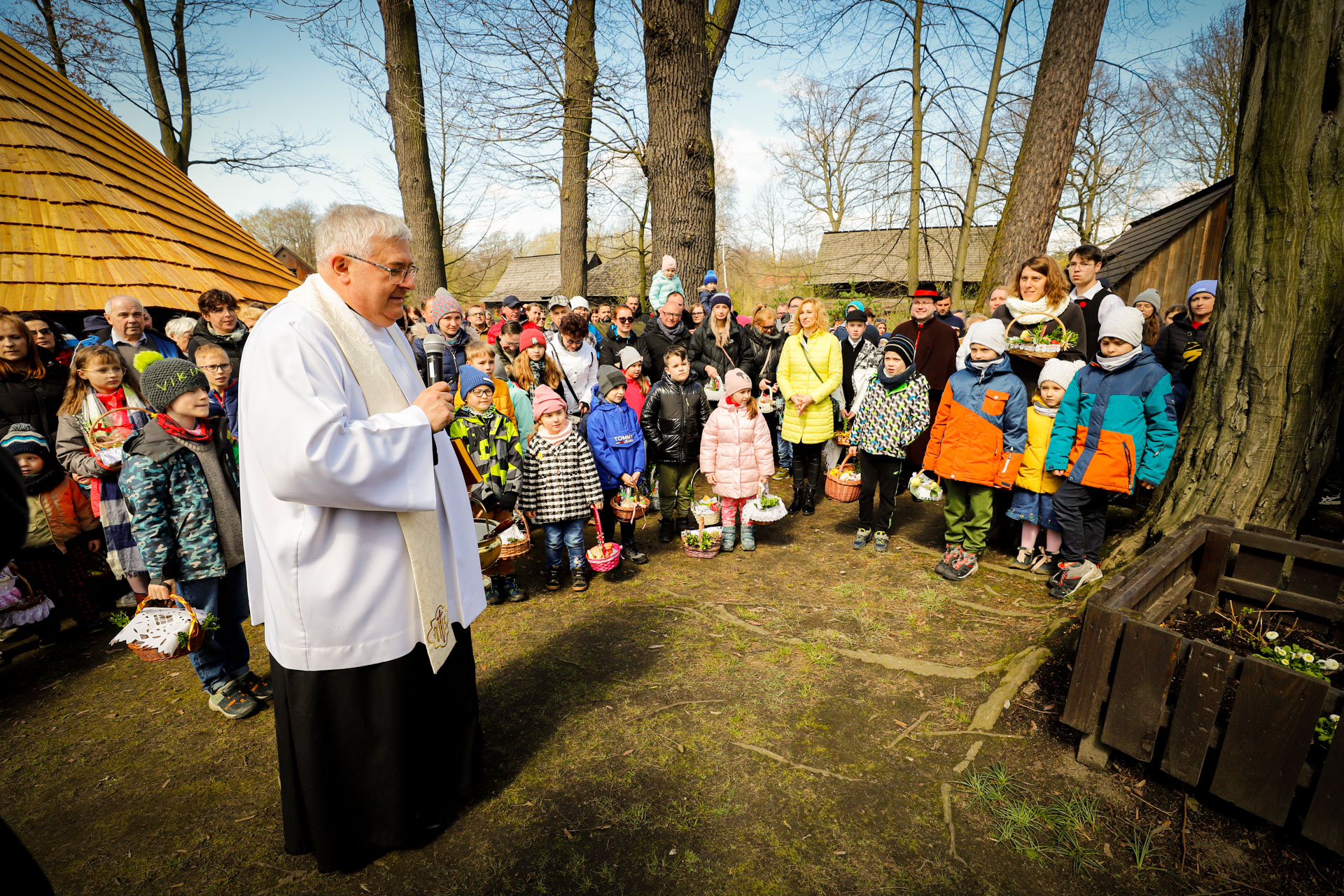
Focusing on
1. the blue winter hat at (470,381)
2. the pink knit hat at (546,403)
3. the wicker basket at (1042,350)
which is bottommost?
the pink knit hat at (546,403)

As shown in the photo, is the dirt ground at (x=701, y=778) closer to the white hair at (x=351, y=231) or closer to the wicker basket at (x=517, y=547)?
the wicker basket at (x=517, y=547)

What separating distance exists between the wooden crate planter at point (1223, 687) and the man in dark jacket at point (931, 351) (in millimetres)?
2610

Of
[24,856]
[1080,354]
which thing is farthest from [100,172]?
[1080,354]

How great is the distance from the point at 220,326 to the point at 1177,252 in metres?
14.6

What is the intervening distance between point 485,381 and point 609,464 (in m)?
1.17

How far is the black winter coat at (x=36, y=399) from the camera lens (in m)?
3.99

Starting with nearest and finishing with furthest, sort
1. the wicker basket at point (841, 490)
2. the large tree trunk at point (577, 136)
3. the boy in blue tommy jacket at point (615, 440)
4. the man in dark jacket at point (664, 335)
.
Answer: the wicker basket at point (841, 490) → the boy in blue tommy jacket at point (615, 440) → the man in dark jacket at point (664, 335) → the large tree trunk at point (577, 136)

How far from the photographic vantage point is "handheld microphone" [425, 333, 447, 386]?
232cm

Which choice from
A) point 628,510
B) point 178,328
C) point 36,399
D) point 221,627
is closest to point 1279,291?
point 628,510

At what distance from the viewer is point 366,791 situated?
2205mm

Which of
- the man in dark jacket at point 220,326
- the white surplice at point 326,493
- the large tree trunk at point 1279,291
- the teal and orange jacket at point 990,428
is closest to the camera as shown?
the white surplice at point 326,493

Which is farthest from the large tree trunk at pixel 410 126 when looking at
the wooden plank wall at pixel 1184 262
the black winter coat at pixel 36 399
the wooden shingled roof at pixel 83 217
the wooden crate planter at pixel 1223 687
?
the wooden plank wall at pixel 1184 262

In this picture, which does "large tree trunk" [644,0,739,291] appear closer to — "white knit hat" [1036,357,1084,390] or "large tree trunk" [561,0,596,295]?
"large tree trunk" [561,0,596,295]

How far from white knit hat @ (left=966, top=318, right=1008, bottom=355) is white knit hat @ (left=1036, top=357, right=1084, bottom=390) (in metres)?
0.34
